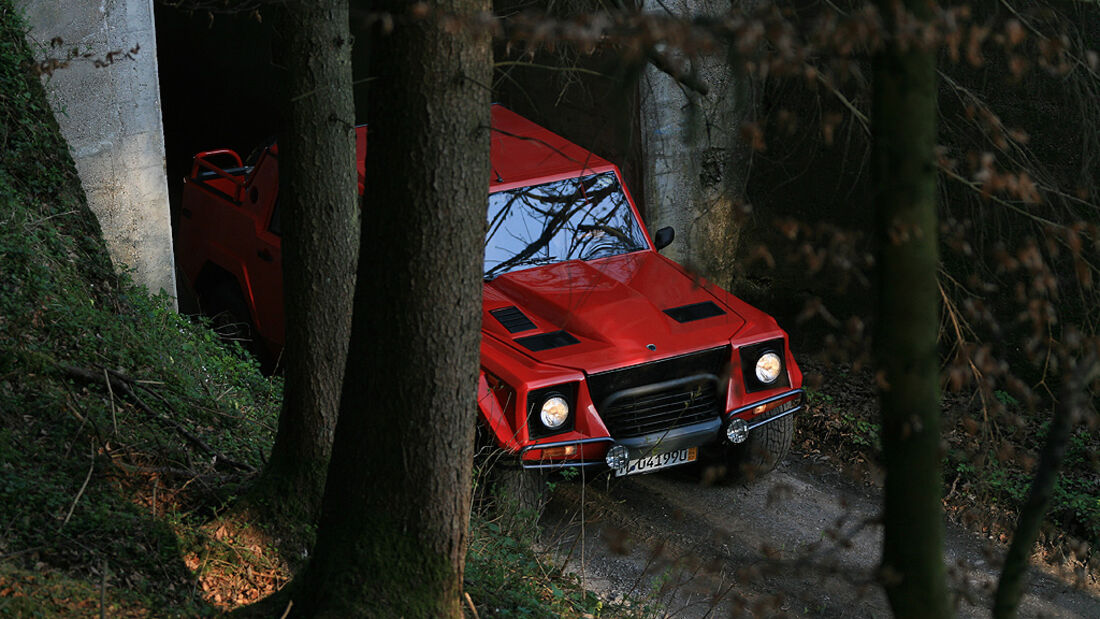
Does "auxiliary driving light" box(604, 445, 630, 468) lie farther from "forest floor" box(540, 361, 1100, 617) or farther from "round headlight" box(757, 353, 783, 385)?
"round headlight" box(757, 353, 783, 385)

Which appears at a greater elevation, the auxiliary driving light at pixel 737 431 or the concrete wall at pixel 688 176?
the concrete wall at pixel 688 176

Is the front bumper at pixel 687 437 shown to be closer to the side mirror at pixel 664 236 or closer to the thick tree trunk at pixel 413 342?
the side mirror at pixel 664 236

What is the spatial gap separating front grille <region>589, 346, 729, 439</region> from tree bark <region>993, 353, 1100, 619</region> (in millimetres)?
3303

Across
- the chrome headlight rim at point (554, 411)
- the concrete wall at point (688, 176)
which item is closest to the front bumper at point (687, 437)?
the chrome headlight rim at point (554, 411)

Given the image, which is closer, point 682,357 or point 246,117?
point 682,357

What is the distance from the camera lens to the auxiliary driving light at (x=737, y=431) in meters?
6.25

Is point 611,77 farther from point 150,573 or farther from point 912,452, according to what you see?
point 150,573

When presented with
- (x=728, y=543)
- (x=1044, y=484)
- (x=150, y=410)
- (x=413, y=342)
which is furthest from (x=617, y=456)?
(x=1044, y=484)

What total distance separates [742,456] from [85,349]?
13.0 feet

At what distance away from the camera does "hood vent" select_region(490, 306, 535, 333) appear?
621 cm

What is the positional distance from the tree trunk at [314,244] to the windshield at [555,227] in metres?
1.83

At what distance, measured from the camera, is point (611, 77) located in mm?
3021

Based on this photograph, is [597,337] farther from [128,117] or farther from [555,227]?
[128,117]

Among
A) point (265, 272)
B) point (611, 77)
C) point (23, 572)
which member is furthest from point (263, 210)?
point (611, 77)
